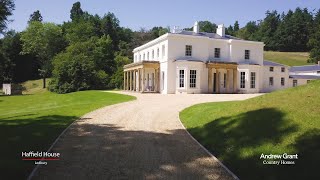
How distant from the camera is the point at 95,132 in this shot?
1257cm

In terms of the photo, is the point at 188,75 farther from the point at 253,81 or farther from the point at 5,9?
the point at 5,9

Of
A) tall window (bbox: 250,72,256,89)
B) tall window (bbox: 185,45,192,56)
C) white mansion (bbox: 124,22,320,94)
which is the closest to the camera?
white mansion (bbox: 124,22,320,94)

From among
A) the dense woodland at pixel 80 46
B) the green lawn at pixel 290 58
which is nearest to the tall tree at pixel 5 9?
the dense woodland at pixel 80 46

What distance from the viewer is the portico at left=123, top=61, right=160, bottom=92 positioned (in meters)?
39.6

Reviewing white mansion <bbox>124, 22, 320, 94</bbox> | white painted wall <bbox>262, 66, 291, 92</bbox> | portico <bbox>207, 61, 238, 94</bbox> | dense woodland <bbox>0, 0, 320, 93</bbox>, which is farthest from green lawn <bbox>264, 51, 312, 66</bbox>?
portico <bbox>207, 61, 238, 94</bbox>

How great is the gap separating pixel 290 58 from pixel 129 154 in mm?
99804

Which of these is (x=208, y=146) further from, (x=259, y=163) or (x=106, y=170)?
(x=106, y=170)

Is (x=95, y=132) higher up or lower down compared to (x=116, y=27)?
lower down

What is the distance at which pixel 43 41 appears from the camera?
233 ft

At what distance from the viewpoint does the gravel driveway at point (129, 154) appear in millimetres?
7676

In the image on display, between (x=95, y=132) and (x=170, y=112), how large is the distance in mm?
6786

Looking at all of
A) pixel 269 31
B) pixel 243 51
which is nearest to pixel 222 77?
pixel 243 51

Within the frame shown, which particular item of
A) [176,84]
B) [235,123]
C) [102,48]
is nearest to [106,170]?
[235,123]

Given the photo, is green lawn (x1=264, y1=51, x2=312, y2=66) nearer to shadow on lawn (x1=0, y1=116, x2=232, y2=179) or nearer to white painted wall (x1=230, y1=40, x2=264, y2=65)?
white painted wall (x1=230, y1=40, x2=264, y2=65)
